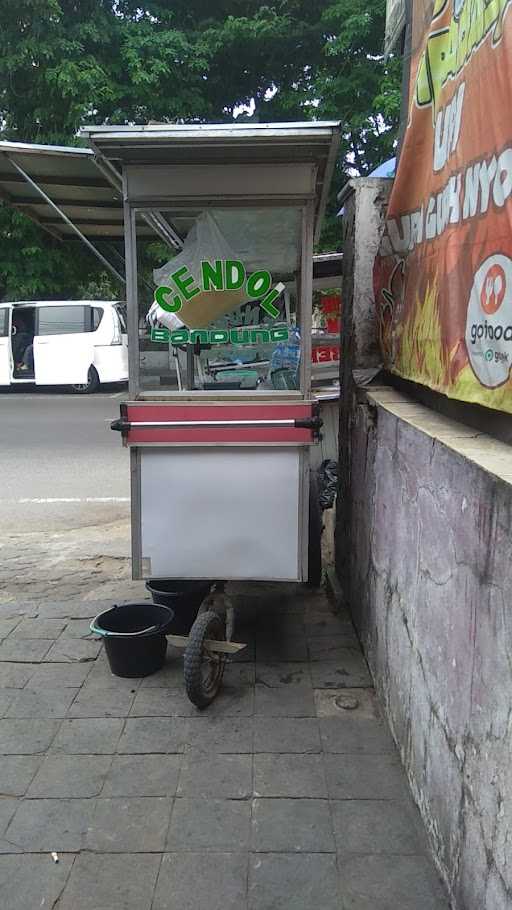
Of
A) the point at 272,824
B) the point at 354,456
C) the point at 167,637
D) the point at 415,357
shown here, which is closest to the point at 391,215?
the point at 415,357

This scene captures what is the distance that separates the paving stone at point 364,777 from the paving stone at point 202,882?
1.63ft

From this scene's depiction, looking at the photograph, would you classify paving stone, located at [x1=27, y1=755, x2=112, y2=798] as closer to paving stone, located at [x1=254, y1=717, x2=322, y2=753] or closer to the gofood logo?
paving stone, located at [x1=254, y1=717, x2=322, y2=753]

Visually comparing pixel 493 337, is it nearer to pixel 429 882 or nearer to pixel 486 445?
pixel 486 445

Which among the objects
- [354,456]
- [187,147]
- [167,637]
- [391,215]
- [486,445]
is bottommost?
[167,637]

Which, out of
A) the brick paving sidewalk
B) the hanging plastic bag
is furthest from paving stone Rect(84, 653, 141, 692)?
the hanging plastic bag

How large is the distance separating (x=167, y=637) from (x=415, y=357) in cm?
177

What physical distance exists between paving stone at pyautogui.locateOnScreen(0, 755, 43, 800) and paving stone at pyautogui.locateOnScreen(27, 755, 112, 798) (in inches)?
1.1

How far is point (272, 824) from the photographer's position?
248cm

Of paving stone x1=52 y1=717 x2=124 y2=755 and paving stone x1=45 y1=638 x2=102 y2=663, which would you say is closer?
paving stone x1=52 y1=717 x2=124 y2=755

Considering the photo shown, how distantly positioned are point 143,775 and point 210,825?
388mm

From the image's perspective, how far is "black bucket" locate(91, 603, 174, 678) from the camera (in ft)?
11.3

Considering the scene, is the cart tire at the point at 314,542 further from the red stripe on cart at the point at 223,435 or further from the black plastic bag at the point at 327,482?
the red stripe on cart at the point at 223,435

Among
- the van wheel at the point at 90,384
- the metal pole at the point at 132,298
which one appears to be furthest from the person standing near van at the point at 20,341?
the metal pole at the point at 132,298

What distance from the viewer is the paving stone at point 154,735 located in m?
2.93
